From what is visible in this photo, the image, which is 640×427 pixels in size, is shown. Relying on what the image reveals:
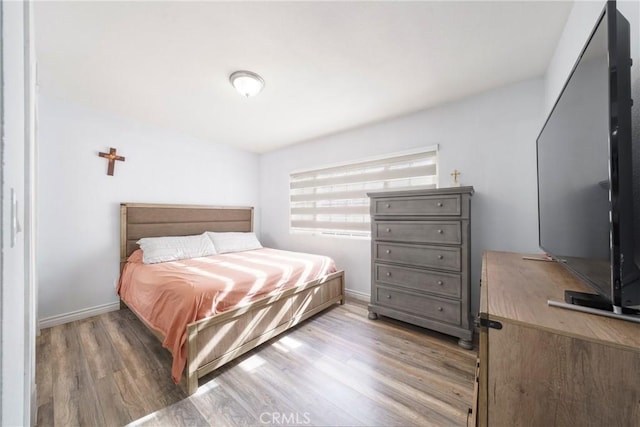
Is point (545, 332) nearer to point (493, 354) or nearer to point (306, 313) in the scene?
point (493, 354)

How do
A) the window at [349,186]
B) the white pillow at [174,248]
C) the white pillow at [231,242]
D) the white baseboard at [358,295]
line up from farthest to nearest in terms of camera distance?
1. the white pillow at [231,242]
2. the white baseboard at [358,295]
3. the window at [349,186]
4. the white pillow at [174,248]

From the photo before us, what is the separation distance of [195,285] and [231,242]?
171 cm

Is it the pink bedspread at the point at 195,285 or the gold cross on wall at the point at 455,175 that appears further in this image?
the gold cross on wall at the point at 455,175

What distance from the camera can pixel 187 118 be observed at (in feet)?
9.23

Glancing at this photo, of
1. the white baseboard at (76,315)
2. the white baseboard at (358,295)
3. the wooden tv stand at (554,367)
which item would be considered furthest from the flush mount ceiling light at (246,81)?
the white baseboard at (76,315)

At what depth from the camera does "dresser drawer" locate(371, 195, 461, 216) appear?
2016 millimetres

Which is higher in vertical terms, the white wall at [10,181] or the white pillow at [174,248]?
the white wall at [10,181]

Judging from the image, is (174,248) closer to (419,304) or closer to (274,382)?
(274,382)

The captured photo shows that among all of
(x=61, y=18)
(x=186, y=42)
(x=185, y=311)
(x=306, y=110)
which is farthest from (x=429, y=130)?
(x=61, y=18)

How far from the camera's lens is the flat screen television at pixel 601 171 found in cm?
60

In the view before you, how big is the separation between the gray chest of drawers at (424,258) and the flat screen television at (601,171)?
99cm

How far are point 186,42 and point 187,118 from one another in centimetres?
140

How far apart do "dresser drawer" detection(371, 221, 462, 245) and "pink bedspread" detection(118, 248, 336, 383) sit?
0.83 m

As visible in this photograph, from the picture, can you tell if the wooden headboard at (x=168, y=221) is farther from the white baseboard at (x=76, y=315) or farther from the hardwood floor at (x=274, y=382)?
the hardwood floor at (x=274, y=382)
